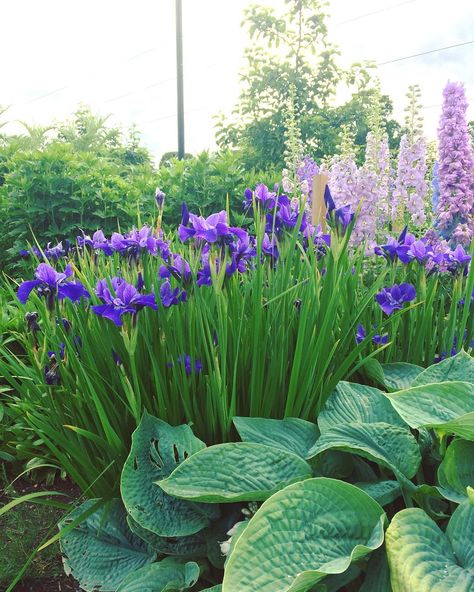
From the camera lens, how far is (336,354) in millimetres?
1734

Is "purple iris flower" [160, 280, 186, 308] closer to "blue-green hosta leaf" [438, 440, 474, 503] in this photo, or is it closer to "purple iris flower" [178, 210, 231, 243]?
"purple iris flower" [178, 210, 231, 243]

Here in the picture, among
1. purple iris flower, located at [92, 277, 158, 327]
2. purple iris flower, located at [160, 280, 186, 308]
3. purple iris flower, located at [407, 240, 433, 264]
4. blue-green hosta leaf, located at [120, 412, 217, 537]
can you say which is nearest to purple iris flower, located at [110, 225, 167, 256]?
purple iris flower, located at [160, 280, 186, 308]

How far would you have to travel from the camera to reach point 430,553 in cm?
101

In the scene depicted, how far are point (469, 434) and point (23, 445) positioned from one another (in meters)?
1.56

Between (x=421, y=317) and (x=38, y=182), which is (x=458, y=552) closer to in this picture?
(x=421, y=317)

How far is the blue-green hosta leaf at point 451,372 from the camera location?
1451 mm

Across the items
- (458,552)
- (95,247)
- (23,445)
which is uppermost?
(95,247)

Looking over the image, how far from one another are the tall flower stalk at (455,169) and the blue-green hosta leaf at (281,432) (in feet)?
6.03

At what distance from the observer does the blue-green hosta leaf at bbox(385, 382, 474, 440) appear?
1.18 meters

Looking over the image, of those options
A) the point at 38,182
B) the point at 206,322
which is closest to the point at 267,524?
the point at 206,322

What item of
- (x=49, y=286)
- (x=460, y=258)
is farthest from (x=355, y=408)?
(x=49, y=286)

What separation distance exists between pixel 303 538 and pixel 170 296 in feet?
2.38

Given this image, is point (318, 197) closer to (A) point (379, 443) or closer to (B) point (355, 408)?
(B) point (355, 408)

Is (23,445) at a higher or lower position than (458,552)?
lower
